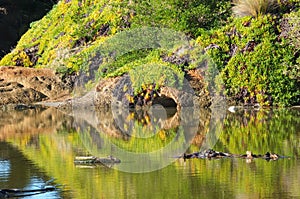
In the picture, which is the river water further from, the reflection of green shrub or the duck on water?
the reflection of green shrub

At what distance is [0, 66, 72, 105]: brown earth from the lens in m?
27.0

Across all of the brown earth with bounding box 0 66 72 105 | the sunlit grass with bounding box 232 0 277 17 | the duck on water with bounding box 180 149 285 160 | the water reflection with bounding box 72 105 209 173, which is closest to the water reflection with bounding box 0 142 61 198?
the water reflection with bounding box 72 105 209 173

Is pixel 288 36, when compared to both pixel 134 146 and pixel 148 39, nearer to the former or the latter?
pixel 148 39

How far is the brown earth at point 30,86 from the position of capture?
2697cm

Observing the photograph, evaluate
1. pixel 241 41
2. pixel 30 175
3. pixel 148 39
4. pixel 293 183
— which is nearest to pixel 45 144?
pixel 30 175

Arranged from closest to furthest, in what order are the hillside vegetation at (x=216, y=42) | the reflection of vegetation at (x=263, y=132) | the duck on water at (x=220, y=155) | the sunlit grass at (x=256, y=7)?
the duck on water at (x=220, y=155) < the reflection of vegetation at (x=263, y=132) < the hillside vegetation at (x=216, y=42) < the sunlit grass at (x=256, y=7)

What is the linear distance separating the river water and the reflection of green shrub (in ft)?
2.89

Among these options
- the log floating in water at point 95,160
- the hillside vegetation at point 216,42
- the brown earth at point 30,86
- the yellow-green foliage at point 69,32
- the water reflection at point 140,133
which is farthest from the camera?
the yellow-green foliage at point 69,32

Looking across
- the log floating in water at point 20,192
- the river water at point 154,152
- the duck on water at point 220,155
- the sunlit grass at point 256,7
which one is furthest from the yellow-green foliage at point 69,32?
the log floating in water at point 20,192

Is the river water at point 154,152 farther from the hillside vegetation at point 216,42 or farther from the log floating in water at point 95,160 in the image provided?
the hillside vegetation at point 216,42

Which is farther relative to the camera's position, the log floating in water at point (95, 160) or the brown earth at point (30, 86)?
the brown earth at point (30, 86)

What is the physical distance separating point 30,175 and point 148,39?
1493 cm

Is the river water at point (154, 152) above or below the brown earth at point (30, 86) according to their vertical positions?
below

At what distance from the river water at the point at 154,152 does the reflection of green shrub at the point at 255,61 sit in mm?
880
